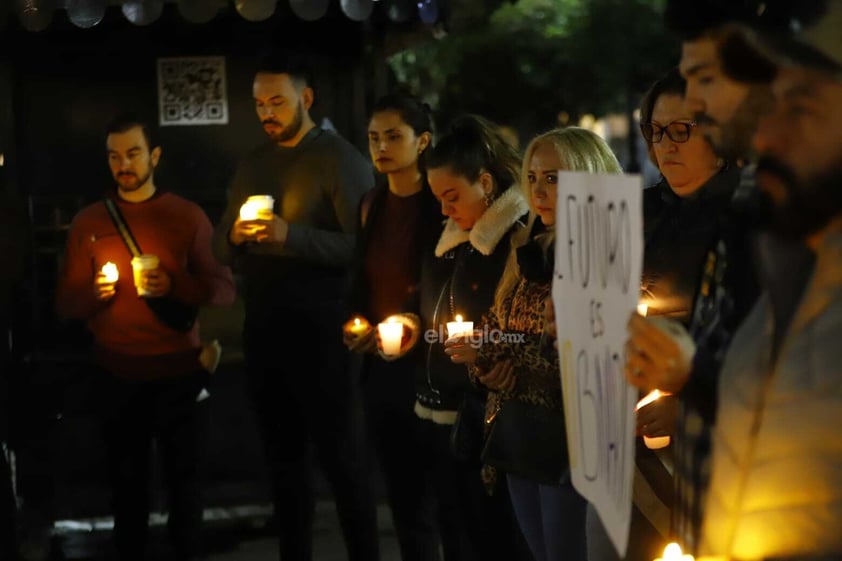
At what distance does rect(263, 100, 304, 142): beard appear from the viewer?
6797 mm

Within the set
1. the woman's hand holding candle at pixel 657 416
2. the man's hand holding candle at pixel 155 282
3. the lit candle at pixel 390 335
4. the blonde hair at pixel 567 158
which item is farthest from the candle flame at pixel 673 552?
the man's hand holding candle at pixel 155 282

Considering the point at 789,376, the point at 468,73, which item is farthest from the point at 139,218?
the point at 468,73

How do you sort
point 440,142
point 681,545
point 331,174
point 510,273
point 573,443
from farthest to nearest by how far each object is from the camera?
point 331,174
point 440,142
point 510,273
point 573,443
point 681,545

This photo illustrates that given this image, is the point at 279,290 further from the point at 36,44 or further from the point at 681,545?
the point at 681,545

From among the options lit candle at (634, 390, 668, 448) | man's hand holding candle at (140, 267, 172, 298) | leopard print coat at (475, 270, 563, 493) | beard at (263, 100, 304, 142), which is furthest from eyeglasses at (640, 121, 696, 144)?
man's hand holding candle at (140, 267, 172, 298)

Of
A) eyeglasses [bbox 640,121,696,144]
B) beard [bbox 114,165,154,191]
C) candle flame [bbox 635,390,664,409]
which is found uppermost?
eyeglasses [bbox 640,121,696,144]

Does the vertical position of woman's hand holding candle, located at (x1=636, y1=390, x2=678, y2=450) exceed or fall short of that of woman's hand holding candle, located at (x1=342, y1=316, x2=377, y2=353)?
it exceeds it

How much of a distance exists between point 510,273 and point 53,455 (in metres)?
3.93

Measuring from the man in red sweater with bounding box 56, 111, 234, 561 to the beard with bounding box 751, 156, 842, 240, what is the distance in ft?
15.4

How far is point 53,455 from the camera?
8.15m

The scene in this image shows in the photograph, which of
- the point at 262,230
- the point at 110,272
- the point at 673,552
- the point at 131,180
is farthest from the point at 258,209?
the point at 673,552

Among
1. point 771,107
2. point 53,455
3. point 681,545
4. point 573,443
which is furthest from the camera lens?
point 53,455

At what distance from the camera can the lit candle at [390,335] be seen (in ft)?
18.9

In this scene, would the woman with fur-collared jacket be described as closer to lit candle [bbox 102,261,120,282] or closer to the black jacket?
the black jacket
